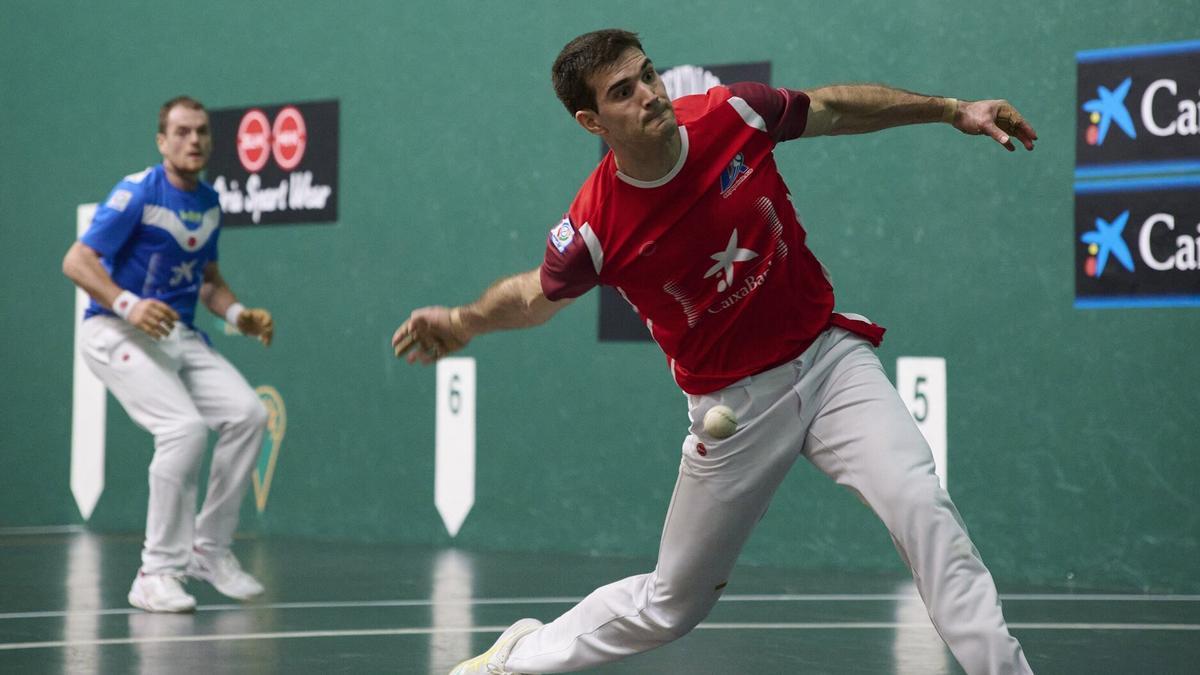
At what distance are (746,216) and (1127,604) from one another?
2.80 m

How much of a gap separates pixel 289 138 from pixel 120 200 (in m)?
2.35

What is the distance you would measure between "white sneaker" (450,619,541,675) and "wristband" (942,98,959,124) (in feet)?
4.75

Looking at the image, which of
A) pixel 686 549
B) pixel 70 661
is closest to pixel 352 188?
pixel 70 661

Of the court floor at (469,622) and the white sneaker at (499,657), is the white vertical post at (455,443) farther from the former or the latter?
the white sneaker at (499,657)

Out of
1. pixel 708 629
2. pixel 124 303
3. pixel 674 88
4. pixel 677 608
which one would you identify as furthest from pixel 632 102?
pixel 674 88

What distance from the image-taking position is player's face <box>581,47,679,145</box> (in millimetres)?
3236

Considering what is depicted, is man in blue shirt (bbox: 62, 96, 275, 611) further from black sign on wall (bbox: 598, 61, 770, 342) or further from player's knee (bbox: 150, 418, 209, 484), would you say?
black sign on wall (bbox: 598, 61, 770, 342)

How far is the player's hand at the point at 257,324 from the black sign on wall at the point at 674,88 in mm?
1664

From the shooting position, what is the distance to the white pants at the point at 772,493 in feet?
10.1

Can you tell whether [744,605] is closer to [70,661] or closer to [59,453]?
[70,661]

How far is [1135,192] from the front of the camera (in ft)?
19.1

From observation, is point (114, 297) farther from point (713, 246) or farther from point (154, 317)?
point (713, 246)

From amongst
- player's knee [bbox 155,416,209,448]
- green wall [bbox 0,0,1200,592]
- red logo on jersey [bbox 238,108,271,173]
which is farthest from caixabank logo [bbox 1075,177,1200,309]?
red logo on jersey [bbox 238,108,271,173]

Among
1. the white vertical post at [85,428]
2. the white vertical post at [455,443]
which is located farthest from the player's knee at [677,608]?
the white vertical post at [85,428]
